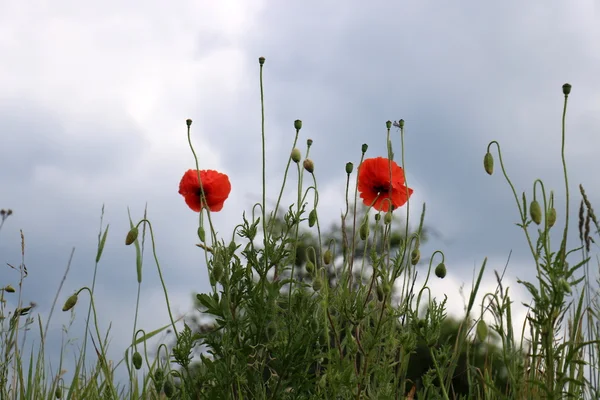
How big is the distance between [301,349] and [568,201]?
2.93 ft

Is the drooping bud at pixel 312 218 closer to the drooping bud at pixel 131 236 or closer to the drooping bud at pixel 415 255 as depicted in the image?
the drooping bud at pixel 415 255

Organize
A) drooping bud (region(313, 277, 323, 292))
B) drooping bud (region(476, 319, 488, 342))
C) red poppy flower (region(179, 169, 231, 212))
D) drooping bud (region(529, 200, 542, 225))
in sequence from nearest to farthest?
drooping bud (region(529, 200, 542, 225))
drooping bud (region(476, 319, 488, 342))
drooping bud (region(313, 277, 323, 292))
red poppy flower (region(179, 169, 231, 212))

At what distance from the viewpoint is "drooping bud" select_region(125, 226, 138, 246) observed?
2.40 m

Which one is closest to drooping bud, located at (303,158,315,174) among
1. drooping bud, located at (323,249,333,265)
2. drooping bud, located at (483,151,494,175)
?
drooping bud, located at (323,249,333,265)

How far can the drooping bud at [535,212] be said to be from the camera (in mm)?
1615

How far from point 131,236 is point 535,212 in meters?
1.35

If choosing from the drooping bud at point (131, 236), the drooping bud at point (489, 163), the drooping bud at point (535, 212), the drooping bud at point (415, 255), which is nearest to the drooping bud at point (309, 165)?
the drooping bud at point (415, 255)

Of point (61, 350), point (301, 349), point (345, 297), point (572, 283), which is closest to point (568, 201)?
point (572, 283)

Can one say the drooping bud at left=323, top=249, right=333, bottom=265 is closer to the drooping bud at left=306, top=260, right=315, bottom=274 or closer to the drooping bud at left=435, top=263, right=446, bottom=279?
the drooping bud at left=306, top=260, right=315, bottom=274

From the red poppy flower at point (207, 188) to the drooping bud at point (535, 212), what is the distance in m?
1.41

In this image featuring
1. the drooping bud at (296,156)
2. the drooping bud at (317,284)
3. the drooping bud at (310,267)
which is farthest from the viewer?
the drooping bud at (296,156)

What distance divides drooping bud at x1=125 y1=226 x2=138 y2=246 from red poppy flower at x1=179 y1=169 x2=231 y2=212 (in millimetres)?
378

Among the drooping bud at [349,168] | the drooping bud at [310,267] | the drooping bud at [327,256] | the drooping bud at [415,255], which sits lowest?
the drooping bud at [310,267]

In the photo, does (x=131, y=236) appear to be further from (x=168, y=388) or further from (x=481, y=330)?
(x=481, y=330)
